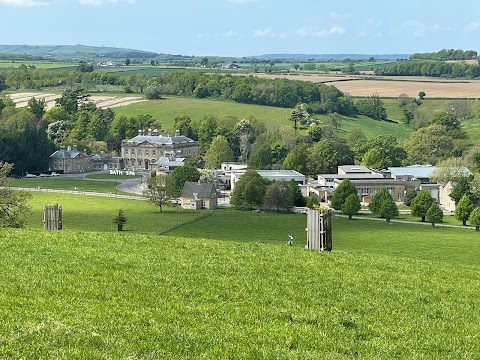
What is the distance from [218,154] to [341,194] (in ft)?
116

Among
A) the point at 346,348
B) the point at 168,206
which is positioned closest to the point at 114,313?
the point at 346,348

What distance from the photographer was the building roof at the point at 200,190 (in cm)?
7506

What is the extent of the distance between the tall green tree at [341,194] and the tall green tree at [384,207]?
12.3 feet

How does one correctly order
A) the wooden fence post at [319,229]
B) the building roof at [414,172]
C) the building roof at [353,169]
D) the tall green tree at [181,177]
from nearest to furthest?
the wooden fence post at [319,229]
the tall green tree at [181,177]
the building roof at [414,172]
the building roof at [353,169]

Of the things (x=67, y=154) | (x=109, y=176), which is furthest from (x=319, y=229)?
(x=67, y=154)

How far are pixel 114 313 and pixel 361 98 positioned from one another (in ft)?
501

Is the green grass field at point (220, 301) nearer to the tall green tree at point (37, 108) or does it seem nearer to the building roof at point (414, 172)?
the building roof at point (414, 172)

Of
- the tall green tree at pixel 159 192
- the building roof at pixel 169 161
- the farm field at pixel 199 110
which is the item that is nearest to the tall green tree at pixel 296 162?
the building roof at pixel 169 161

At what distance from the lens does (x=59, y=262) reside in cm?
1688

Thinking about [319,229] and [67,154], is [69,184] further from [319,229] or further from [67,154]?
[319,229]

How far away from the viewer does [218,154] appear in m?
107

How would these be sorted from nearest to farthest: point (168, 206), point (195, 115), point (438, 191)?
point (168, 206), point (438, 191), point (195, 115)

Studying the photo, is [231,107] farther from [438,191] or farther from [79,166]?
[438,191]

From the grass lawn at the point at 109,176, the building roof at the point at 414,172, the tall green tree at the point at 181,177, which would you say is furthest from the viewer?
the grass lawn at the point at 109,176
